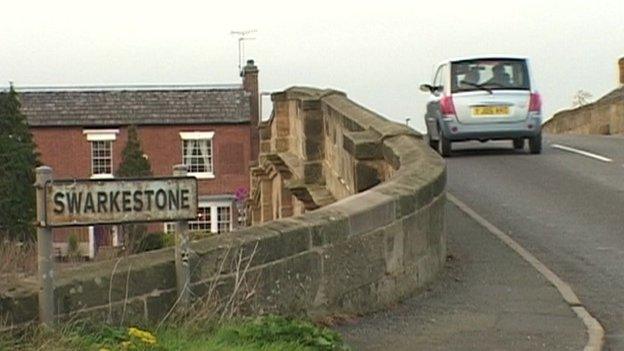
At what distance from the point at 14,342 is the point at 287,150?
56.9 feet

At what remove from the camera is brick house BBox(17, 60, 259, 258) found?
Answer: 52094 mm

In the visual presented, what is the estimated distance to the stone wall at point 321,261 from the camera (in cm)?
736

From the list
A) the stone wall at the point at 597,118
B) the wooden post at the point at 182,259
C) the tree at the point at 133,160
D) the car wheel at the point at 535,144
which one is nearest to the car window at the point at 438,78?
the car wheel at the point at 535,144

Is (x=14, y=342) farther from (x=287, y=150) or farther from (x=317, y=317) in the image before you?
(x=287, y=150)

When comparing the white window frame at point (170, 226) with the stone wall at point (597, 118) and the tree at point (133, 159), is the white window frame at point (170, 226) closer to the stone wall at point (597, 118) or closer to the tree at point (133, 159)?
the stone wall at point (597, 118)

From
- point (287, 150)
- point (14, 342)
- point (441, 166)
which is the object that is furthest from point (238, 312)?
point (287, 150)

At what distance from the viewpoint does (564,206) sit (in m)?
16.8

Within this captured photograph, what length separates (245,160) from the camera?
52.3m

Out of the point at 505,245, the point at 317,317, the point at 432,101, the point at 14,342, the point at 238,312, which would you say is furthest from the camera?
the point at 432,101

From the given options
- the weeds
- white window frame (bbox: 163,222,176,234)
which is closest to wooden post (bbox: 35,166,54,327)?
the weeds

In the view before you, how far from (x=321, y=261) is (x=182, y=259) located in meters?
1.59

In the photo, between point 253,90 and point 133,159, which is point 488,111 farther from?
point 253,90

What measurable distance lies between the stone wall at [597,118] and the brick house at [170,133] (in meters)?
12.5

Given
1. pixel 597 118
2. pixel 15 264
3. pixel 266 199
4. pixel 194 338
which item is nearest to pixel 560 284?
pixel 194 338
